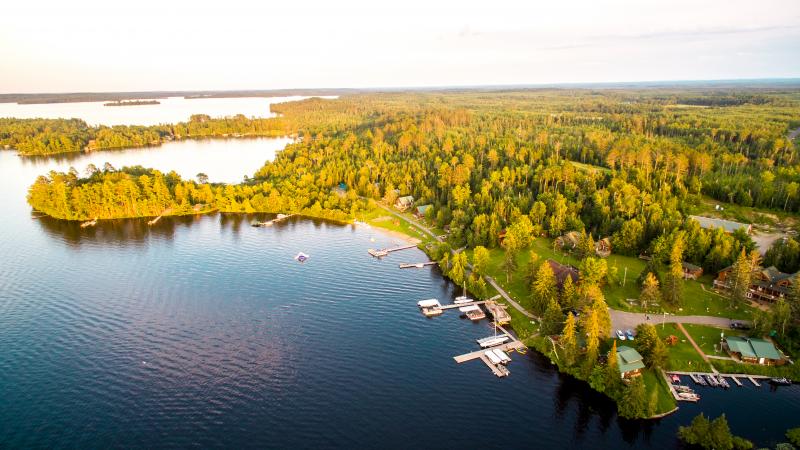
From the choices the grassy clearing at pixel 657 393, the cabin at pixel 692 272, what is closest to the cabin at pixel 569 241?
the cabin at pixel 692 272

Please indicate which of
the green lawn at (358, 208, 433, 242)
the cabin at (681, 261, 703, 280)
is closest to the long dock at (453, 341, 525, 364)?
the cabin at (681, 261, 703, 280)

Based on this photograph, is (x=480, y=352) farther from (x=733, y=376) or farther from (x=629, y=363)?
(x=733, y=376)

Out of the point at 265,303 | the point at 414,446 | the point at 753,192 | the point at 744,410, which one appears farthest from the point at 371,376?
the point at 753,192

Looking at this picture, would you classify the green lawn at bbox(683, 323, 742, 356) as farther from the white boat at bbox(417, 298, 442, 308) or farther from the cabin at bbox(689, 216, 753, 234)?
the cabin at bbox(689, 216, 753, 234)

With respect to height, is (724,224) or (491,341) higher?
(724,224)

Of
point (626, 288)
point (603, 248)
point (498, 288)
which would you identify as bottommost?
point (498, 288)

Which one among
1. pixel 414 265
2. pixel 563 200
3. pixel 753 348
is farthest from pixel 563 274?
pixel 563 200
